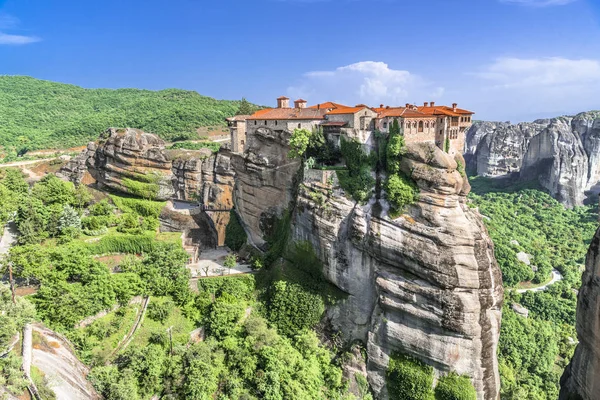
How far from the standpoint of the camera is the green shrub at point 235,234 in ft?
133

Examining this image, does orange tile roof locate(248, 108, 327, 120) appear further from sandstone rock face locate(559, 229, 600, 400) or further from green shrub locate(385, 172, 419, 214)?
sandstone rock face locate(559, 229, 600, 400)

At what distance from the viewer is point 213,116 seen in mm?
82000

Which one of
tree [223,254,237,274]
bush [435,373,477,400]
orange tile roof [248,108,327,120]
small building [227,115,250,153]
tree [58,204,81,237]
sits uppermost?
orange tile roof [248,108,327,120]

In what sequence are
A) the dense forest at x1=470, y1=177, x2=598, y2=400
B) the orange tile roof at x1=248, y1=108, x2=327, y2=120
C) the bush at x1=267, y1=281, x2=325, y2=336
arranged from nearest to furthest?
the bush at x1=267, y1=281, x2=325, y2=336 < the orange tile roof at x1=248, y1=108, x2=327, y2=120 < the dense forest at x1=470, y1=177, x2=598, y2=400

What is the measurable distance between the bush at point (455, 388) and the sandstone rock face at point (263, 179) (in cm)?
1937

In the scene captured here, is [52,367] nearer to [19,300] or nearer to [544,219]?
[19,300]

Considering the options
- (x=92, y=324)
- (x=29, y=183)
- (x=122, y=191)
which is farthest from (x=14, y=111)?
(x=92, y=324)

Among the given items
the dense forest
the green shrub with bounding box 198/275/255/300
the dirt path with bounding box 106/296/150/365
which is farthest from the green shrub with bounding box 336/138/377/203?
the dirt path with bounding box 106/296/150/365

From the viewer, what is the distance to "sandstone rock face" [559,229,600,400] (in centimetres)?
2056

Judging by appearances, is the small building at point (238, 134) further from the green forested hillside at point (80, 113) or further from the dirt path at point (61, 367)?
the green forested hillside at point (80, 113)

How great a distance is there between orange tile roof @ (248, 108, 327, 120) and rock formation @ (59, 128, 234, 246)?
1029 centimetres

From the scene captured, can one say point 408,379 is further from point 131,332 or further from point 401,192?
point 131,332

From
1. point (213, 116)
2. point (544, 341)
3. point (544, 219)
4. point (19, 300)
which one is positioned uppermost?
point (213, 116)

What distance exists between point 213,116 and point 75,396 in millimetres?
69345
